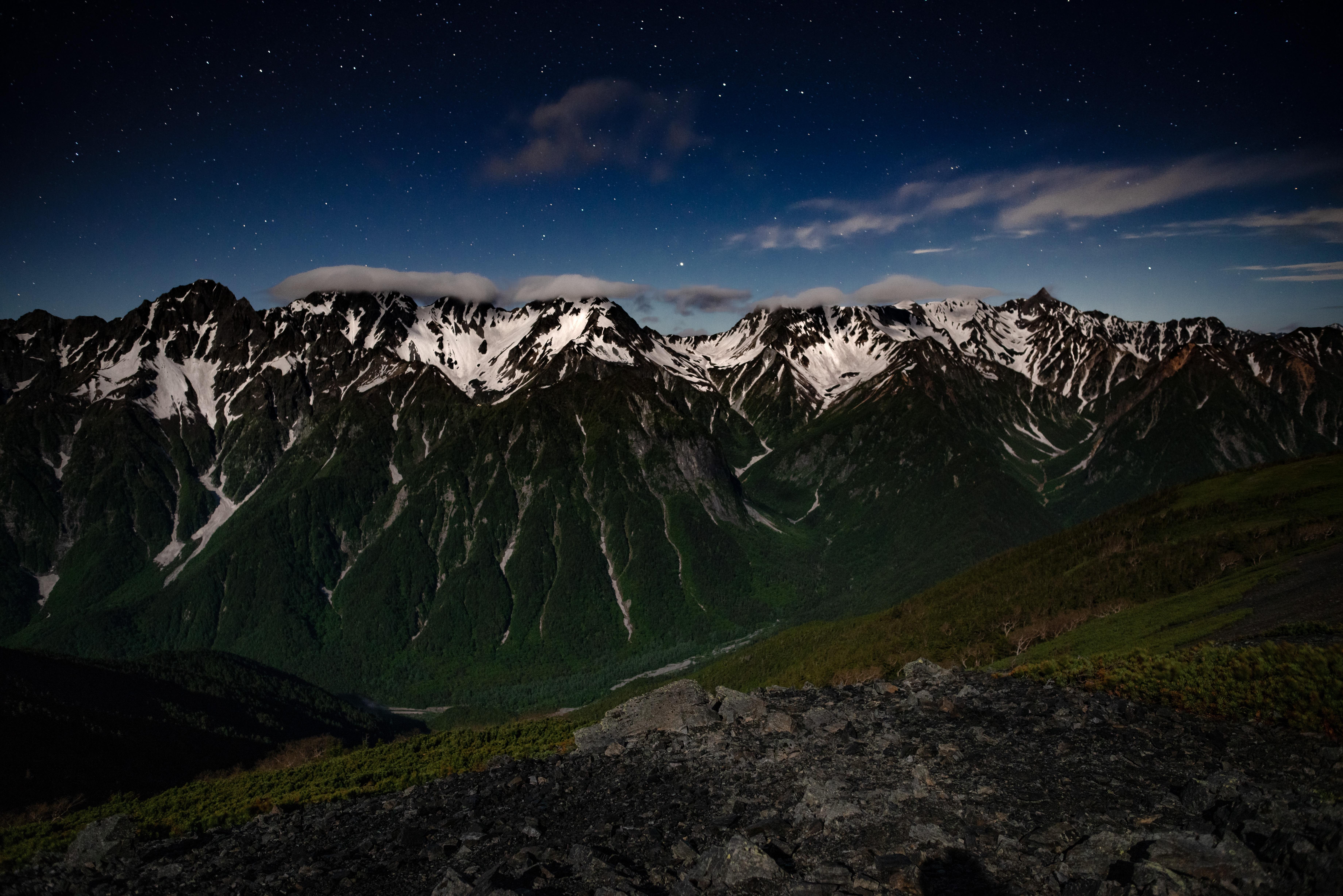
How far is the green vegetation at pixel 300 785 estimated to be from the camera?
23453 mm

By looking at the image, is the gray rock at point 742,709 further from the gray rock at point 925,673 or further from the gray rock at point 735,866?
the gray rock at point 735,866

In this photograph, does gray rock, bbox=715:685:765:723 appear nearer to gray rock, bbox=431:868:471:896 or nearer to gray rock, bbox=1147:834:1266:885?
gray rock, bbox=431:868:471:896

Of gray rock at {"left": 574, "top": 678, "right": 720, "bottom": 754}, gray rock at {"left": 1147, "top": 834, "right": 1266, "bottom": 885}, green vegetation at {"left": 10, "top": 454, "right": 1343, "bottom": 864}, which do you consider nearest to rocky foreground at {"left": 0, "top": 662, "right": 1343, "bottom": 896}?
gray rock at {"left": 1147, "top": 834, "right": 1266, "bottom": 885}

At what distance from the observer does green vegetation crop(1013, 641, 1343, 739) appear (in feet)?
61.2

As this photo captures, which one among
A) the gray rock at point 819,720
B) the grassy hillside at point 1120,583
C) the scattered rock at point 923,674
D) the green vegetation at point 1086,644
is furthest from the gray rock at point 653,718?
the grassy hillside at point 1120,583

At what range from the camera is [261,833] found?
2123 cm

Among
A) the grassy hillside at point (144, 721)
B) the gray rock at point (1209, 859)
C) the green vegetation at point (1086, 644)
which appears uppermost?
the gray rock at point (1209, 859)

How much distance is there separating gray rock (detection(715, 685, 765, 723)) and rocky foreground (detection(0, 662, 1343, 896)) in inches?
44.4

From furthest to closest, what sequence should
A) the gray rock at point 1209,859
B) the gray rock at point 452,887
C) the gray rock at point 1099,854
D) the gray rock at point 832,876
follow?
the gray rock at point 452,887, the gray rock at point 832,876, the gray rock at point 1099,854, the gray rock at point 1209,859

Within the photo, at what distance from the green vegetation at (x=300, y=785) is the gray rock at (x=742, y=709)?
24.0 feet

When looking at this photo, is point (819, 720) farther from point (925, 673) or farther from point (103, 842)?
point (103, 842)

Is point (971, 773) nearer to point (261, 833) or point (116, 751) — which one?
point (261, 833)

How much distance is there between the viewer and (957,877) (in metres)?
13.5

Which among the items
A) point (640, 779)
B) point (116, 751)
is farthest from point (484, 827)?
point (116, 751)
